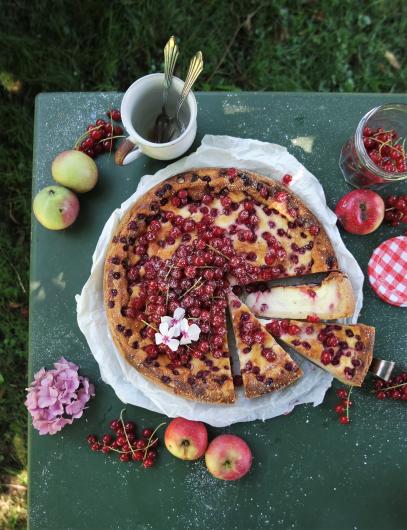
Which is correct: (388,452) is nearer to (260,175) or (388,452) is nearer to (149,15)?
(260,175)

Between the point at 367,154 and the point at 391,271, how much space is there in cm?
46

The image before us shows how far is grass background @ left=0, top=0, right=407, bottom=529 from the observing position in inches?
107

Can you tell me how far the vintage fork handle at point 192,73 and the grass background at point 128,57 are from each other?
1.09 meters

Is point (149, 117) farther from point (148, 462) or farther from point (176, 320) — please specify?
point (148, 462)

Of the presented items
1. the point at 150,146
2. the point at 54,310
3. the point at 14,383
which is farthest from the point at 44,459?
the point at 150,146

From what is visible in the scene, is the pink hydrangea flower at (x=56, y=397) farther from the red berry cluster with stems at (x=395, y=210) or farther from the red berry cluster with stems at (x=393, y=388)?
the red berry cluster with stems at (x=395, y=210)

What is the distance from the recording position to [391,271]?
1969 mm

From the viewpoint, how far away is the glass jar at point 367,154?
184 centimetres

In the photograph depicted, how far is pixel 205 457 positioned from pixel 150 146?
3.79 feet

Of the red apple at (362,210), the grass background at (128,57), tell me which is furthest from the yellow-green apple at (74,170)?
the red apple at (362,210)

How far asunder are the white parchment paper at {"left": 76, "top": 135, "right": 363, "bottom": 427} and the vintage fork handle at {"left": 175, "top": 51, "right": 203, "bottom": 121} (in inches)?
10.7

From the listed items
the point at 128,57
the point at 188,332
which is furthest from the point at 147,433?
the point at 128,57

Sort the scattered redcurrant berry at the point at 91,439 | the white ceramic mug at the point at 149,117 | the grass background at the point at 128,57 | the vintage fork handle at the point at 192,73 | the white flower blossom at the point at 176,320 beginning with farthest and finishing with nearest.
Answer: the grass background at the point at 128,57, the scattered redcurrant berry at the point at 91,439, the white flower blossom at the point at 176,320, the white ceramic mug at the point at 149,117, the vintage fork handle at the point at 192,73

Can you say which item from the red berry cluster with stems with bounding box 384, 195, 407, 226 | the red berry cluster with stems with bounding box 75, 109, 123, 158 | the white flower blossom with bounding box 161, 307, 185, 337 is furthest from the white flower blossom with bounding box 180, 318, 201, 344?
the red berry cluster with stems with bounding box 384, 195, 407, 226
